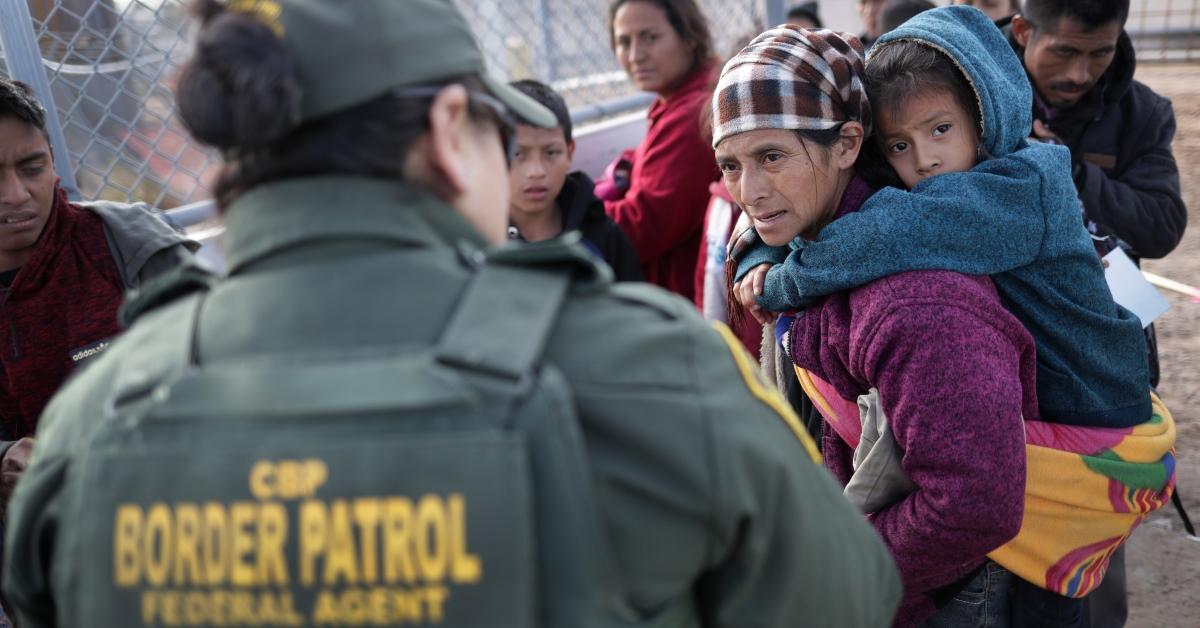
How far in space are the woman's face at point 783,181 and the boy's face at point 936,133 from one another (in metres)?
0.11

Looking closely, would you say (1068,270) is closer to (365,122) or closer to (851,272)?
(851,272)

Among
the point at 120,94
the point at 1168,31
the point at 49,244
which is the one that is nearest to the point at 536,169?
the point at 120,94

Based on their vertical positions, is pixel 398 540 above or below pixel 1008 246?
above

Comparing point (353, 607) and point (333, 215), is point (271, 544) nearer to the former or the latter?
point (353, 607)

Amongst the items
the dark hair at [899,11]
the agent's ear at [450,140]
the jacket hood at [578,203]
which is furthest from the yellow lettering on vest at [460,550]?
the dark hair at [899,11]

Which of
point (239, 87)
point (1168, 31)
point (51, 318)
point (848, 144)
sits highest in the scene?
point (239, 87)

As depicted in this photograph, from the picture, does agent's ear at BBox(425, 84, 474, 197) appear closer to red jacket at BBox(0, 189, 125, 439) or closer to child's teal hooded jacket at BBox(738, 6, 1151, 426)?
child's teal hooded jacket at BBox(738, 6, 1151, 426)

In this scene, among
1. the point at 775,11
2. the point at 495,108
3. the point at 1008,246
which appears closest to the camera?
the point at 495,108

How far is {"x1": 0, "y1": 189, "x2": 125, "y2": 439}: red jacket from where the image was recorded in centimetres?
218

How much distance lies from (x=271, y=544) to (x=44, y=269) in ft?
5.69

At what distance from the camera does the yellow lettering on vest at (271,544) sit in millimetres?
820

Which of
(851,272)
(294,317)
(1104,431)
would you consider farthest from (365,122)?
(1104,431)

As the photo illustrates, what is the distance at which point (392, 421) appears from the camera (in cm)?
82

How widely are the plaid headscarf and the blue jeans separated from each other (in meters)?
0.82
